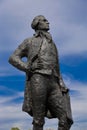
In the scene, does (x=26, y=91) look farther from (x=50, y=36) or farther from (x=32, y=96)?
(x=50, y=36)

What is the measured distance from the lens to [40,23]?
1028cm

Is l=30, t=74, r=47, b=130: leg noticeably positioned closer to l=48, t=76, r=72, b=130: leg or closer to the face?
l=48, t=76, r=72, b=130: leg

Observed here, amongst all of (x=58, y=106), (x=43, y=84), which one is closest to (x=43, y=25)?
(x=43, y=84)

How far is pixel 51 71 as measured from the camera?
31.9 ft

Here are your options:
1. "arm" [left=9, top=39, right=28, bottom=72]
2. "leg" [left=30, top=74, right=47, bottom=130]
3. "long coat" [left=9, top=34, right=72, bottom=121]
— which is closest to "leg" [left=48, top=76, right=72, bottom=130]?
"long coat" [left=9, top=34, right=72, bottom=121]

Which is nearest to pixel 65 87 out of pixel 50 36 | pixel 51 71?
pixel 51 71

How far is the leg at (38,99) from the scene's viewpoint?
9578 millimetres

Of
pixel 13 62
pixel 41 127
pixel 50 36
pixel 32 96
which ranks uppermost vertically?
pixel 50 36

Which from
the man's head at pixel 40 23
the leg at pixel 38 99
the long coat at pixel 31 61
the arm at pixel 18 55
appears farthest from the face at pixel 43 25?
the leg at pixel 38 99

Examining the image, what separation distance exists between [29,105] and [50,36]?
1754 mm

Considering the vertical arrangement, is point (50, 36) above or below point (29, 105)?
above

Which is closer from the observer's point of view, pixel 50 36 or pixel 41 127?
pixel 41 127

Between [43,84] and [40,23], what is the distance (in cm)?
159

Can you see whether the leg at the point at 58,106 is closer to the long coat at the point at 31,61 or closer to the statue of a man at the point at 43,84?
the statue of a man at the point at 43,84
